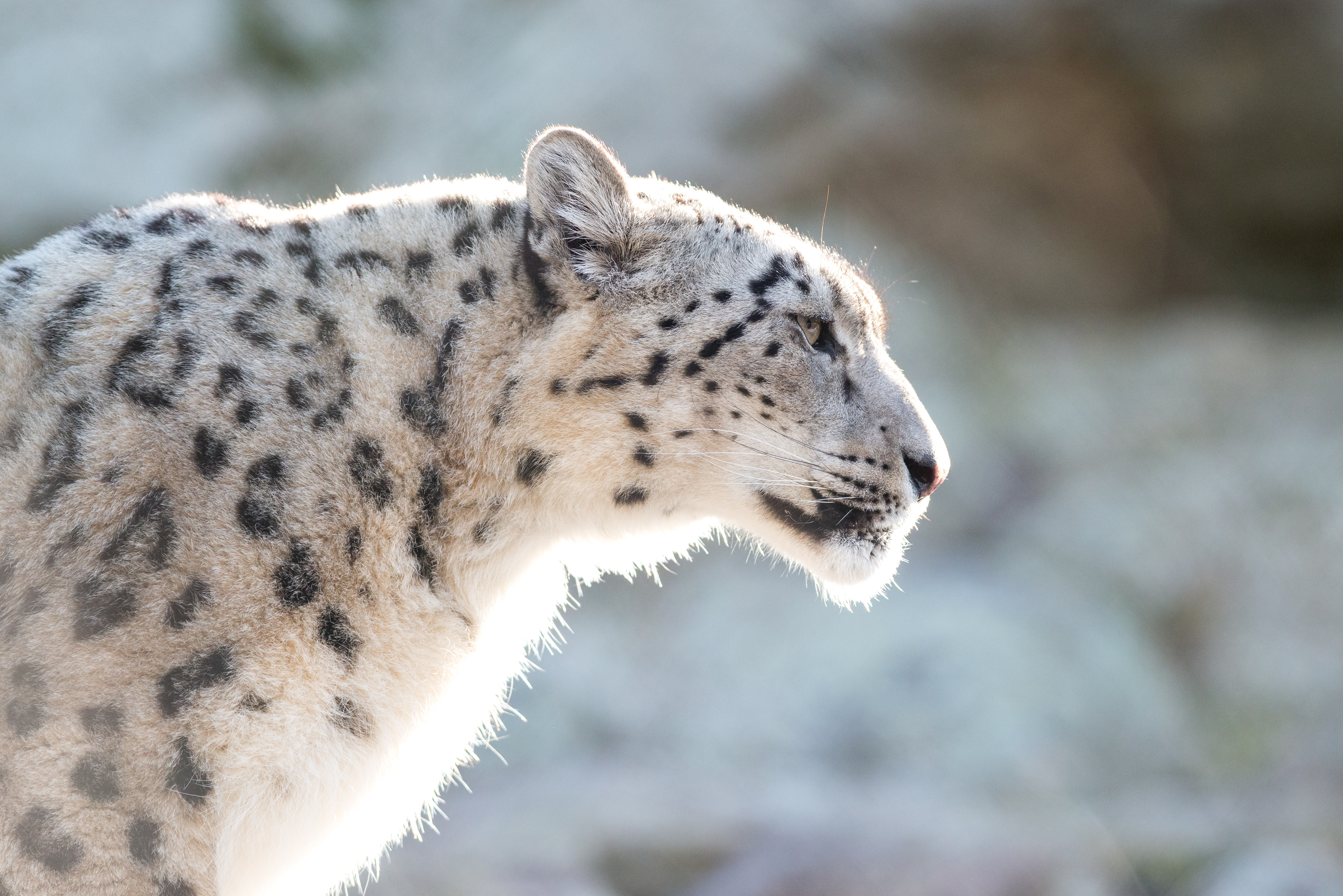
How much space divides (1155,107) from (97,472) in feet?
27.9

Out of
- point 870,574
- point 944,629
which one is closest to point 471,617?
point 870,574

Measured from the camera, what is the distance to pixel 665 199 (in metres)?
3.27

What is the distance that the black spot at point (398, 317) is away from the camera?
9.36 ft

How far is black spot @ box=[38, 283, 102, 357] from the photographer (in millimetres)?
2641

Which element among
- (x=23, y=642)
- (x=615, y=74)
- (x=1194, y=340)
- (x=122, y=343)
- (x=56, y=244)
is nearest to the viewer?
(x=23, y=642)

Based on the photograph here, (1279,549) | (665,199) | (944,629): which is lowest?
(665,199)

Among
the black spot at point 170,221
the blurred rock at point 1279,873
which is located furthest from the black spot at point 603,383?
the blurred rock at point 1279,873

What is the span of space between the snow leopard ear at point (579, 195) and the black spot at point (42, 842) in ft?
5.43

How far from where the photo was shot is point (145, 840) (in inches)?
90.9

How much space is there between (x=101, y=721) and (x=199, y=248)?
1.14 meters

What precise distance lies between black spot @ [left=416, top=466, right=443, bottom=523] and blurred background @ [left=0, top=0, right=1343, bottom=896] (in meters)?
3.92

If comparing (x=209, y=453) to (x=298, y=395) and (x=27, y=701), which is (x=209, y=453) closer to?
(x=298, y=395)

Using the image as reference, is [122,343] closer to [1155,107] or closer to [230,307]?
[230,307]

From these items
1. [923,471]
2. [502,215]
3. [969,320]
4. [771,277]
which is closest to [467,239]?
[502,215]
